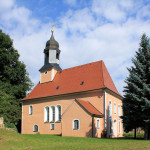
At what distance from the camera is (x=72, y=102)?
908 inches

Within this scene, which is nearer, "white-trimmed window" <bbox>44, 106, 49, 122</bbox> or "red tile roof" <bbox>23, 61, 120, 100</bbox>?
"red tile roof" <bbox>23, 61, 120, 100</bbox>

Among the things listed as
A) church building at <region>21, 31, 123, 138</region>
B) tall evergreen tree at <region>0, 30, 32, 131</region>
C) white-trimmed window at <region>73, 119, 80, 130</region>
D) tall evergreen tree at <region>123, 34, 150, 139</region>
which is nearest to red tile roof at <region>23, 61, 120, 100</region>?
church building at <region>21, 31, 123, 138</region>

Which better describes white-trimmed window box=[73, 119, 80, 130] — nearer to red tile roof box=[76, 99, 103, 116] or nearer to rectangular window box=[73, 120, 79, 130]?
rectangular window box=[73, 120, 79, 130]

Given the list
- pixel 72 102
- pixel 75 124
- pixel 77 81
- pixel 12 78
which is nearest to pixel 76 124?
pixel 75 124

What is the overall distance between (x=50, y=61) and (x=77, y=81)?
7202 mm

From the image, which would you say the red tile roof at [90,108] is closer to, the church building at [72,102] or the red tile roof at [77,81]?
the church building at [72,102]

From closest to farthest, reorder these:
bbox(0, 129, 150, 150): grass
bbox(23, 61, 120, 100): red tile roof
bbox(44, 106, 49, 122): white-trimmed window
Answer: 1. bbox(0, 129, 150, 150): grass
2. bbox(23, 61, 120, 100): red tile roof
3. bbox(44, 106, 49, 122): white-trimmed window

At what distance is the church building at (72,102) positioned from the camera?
893 inches

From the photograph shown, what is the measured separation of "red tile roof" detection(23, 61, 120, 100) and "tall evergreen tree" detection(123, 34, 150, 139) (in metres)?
5.47

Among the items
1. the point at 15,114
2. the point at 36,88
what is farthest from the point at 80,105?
the point at 15,114

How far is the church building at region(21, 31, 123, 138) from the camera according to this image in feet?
74.4

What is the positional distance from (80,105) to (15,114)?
14757 mm

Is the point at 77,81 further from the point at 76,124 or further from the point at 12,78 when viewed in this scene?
the point at 12,78

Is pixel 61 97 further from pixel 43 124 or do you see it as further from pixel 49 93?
pixel 43 124
